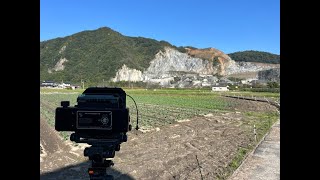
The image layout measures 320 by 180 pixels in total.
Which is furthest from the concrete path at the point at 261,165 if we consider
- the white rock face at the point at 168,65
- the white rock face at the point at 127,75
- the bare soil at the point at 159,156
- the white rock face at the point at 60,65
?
the white rock face at the point at 168,65

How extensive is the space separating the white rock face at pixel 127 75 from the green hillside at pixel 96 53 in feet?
7.64

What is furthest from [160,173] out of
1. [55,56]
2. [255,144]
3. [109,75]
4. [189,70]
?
[189,70]

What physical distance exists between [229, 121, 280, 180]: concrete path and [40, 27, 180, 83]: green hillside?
113068 mm

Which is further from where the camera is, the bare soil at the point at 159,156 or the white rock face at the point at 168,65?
the white rock face at the point at 168,65

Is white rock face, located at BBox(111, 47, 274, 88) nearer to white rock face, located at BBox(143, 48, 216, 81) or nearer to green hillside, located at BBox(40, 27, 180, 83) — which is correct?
white rock face, located at BBox(143, 48, 216, 81)

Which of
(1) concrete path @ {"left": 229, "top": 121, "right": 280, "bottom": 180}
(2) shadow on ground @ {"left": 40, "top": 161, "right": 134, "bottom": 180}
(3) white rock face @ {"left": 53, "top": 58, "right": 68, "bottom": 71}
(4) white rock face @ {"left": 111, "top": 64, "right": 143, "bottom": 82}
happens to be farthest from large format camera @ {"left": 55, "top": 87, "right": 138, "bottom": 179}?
(3) white rock face @ {"left": 53, "top": 58, "right": 68, "bottom": 71}

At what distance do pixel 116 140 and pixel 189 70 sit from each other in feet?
643

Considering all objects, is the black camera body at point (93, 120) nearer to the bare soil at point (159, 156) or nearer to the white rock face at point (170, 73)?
the bare soil at point (159, 156)

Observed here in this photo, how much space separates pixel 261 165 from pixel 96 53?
14177 centimetres

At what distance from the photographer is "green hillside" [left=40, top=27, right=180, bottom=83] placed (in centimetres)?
13480

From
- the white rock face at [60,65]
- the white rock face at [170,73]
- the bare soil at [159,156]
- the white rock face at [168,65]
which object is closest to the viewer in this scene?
the bare soil at [159,156]

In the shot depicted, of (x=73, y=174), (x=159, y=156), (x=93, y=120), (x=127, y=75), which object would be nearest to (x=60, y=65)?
(x=127, y=75)

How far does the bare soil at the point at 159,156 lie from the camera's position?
31.2 feet
